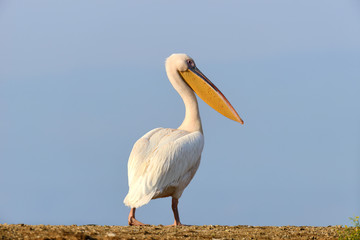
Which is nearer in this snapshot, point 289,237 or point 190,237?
point 190,237

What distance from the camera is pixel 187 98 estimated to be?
1233 centimetres

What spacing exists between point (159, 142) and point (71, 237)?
11.4 ft

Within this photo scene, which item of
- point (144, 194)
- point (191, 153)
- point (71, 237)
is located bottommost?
point (71, 237)

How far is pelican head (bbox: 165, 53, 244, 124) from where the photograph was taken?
12.4m

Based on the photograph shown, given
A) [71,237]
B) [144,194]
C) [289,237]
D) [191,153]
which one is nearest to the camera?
[71,237]

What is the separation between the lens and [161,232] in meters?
9.01

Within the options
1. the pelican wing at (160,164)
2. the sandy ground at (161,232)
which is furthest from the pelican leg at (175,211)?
the sandy ground at (161,232)

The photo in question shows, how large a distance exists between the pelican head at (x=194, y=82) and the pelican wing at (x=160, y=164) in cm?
152

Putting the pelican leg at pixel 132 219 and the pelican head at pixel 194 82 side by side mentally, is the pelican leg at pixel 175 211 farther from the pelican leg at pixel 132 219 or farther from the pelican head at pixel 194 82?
the pelican head at pixel 194 82

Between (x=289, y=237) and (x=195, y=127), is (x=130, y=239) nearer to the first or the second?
(x=289, y=237)

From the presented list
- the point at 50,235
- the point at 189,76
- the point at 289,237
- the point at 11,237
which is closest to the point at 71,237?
the point at 50,235

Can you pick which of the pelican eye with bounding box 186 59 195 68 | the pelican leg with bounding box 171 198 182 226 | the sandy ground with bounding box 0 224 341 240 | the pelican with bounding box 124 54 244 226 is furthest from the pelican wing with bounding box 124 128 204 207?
the pelican eye with bounding box 186 59 195 68

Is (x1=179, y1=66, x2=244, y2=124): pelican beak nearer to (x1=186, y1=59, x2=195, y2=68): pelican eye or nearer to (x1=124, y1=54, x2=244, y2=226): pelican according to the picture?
(x1=186, y1=59, x2=195, y2=68): pelican eye

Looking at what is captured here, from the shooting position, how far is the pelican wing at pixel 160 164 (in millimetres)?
10484
